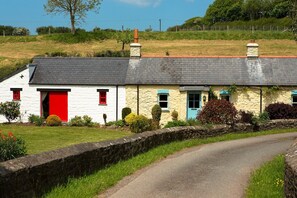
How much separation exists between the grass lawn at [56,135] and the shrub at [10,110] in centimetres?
132

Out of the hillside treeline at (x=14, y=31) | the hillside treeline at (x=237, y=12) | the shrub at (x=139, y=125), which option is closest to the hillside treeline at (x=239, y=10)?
the hillside treeline at (x=237, y=12)

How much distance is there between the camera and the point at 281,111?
91.1 feet

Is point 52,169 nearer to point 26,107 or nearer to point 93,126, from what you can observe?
point 93,126

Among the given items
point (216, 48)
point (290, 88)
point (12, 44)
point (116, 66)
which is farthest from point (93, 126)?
point (12, 44)

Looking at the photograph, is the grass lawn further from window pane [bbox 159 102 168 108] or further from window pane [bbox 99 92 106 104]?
window pane [bbox 159 102 168 108]

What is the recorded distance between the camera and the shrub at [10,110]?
30422 millimetres

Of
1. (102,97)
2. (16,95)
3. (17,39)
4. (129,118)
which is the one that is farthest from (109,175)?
(17,39)

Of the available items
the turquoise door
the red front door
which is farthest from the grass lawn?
the turquoise door

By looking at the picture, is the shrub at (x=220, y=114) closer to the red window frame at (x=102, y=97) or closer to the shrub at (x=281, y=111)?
the shrub at (x=281, y=111)

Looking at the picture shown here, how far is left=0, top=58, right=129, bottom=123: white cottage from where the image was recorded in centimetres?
3091

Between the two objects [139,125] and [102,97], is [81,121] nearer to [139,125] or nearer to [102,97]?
[102,97]

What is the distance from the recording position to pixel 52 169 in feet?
27.8

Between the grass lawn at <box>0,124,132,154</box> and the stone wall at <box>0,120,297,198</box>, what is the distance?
6.35 metres

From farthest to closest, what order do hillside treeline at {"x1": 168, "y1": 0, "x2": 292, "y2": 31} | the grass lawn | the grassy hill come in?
hillside treeline at {"x1": 168, "y1": 0, "x2": 292, "y2": 31}, the grassy hill, the grass lawn
